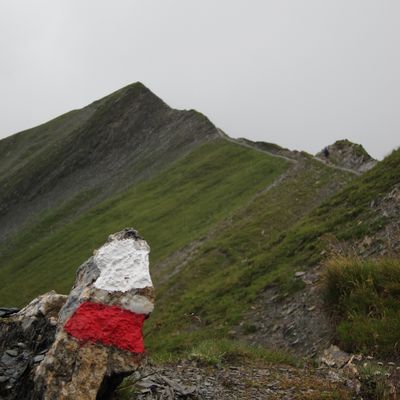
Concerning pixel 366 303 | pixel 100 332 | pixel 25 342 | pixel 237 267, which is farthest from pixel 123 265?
pixel 237 267

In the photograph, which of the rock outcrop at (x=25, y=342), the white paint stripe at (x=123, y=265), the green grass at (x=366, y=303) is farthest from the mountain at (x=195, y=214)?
the rock outcrop at (x=25, y=342)

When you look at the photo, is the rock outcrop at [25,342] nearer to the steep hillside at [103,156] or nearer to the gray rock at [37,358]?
the gray rock at [37,358]

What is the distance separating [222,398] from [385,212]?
12338mm

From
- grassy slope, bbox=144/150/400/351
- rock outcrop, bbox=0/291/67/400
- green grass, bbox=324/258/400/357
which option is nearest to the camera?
rock outcrop, bbox=0/291/67/400

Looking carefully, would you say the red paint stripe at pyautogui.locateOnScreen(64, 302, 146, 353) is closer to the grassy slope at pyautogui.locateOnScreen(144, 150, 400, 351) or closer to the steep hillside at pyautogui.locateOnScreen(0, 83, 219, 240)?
the grassy slope at pyautogui.locateOnScreen(144, 150, 400, 351)

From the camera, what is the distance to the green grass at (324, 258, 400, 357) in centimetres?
1104

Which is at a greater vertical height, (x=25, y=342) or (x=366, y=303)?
(x=25, y=342)

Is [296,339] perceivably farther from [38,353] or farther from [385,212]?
[38,353]

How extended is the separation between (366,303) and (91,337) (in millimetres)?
7326

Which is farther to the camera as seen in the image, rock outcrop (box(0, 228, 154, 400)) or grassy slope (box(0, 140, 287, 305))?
grassy slope (box(0, 140, 287, 305))

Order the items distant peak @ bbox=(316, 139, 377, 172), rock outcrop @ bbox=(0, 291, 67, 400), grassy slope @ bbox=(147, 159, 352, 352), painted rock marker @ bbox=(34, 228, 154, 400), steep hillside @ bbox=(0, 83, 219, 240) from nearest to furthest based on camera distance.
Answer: painted rock marker @ bbox=(34, 228, 154, 400)
rock outcrop @ bbox=(0, 291, 67, 400)
grassy slope @ bbox=(147, 159, 352, 352)
distant peak @ bbox=(316, 139, 377, 172)
steep hillside @ bbox=(0, 83, 219, 240)

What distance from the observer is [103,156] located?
8362 cm

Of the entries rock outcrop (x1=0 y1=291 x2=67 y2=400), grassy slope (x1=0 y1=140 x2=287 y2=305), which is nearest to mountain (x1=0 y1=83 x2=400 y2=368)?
grassy slope (x1=0 y1=140 x2=287 y2=305)

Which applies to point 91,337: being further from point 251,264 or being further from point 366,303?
point 251,264
